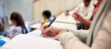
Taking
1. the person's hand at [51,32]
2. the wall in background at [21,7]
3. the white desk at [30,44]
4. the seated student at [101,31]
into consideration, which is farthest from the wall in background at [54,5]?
the seated student at [101,31]

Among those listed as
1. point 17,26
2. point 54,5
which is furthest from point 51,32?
point 54,5

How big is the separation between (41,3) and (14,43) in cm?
329

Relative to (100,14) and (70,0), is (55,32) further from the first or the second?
(70,0)

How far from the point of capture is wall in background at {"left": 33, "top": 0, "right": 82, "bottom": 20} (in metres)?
3.59

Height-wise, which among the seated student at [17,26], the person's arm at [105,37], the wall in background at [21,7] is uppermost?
the wall in background at [21,7]

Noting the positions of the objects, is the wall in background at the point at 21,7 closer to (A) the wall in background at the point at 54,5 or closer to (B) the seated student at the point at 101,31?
(A) the wall in background at the point at 54,5

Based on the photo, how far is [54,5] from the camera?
3.80 meters

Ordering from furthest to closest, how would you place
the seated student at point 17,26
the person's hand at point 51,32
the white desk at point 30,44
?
the seated student at point 17,26, the person's hand at point 51,32, the white desk at point 30,44

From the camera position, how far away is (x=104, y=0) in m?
0.48

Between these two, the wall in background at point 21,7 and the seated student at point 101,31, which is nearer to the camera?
the seated student at point 101,31

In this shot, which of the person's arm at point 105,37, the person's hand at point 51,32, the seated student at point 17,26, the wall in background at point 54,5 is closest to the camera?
the person's arm at point 105,37

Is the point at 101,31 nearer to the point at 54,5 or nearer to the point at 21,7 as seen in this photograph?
the point at 54,5

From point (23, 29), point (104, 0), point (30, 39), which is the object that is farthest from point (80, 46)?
point (23, 29)

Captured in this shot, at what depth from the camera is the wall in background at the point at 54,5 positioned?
3.59m
